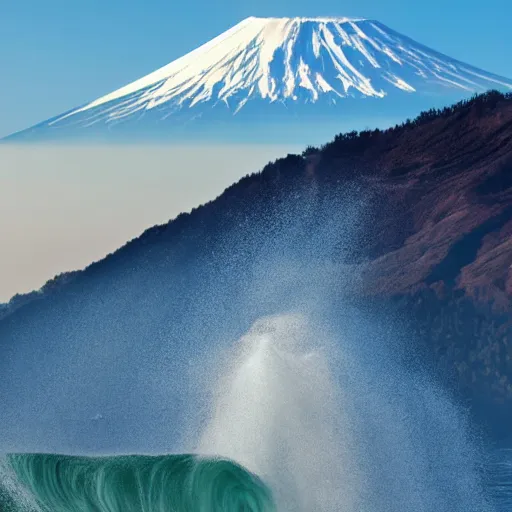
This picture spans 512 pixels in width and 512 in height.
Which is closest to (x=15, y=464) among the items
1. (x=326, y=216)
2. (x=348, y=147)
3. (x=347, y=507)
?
(x=347, y=507)

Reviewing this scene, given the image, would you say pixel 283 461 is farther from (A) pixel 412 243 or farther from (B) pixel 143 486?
(A) pixel 412 243

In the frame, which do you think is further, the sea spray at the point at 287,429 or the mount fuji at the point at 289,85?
the mount fuji at the point at 289,85

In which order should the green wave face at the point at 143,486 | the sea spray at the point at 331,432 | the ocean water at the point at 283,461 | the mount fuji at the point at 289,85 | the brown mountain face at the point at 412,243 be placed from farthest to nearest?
the mount fuji at the point at 289,85, the brown mountain face at the point at 412,243, the sea spray at the point at 331,432, the ocean water at the point at 283,461, the green wave face at the point at 143,486

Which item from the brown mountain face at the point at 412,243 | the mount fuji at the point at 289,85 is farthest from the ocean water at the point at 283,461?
the mount fuji at the point at 289,85

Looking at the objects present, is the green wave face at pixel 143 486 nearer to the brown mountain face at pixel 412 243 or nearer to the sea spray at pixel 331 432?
the sea spray at pixel 331 432

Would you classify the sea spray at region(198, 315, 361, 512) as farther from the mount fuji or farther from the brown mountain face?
the mount fuji

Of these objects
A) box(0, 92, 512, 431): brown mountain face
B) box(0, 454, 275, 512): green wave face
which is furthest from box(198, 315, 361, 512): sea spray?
box(0, 92, 512, 431): brown mountain face
